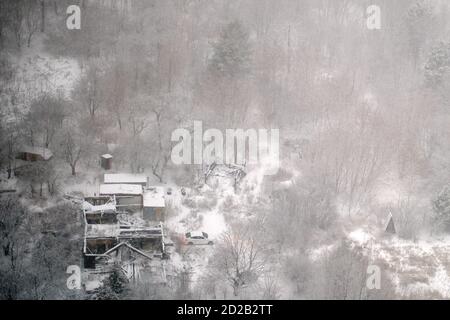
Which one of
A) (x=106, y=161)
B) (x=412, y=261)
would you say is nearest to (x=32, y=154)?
(x=106, y=161)

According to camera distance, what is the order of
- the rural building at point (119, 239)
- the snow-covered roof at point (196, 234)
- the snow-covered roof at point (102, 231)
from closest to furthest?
the rural building at point (119, 239) < the snow-covered roof at point (102, 231) < the snow-covered roof at point (196, 234)

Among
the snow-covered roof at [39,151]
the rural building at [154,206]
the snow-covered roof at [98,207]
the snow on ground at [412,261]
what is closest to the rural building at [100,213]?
the snow-covered roof at [98,207]

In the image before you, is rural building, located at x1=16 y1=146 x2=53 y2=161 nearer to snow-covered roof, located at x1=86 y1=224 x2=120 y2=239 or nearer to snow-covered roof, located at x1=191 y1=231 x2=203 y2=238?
snow-covered roof, located at x1=86 y1=224 x2=120 y2=239

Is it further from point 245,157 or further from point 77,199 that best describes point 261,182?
point 77,199

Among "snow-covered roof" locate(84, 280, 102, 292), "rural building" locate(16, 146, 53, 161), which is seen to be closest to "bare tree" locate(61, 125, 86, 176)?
"rural building" locate(16, 146, 53, 161)

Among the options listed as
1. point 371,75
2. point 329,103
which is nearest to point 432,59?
point 371,75

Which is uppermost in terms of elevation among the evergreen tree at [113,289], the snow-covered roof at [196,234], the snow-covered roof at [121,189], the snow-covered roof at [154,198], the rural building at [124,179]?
the rural building at [124,179]

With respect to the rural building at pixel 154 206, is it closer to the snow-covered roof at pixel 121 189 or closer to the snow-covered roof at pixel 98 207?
the snow-covered roof at pixel 121 189
